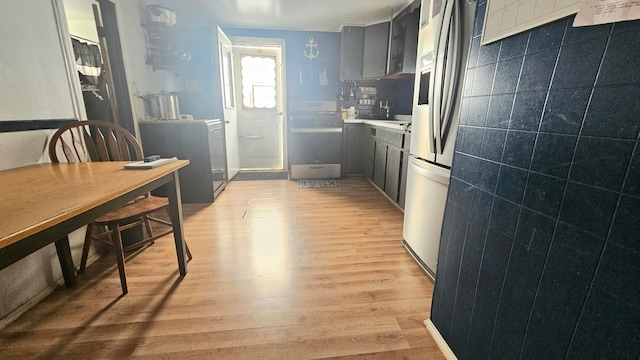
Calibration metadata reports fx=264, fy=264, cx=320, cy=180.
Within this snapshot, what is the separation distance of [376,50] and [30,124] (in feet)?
12.6

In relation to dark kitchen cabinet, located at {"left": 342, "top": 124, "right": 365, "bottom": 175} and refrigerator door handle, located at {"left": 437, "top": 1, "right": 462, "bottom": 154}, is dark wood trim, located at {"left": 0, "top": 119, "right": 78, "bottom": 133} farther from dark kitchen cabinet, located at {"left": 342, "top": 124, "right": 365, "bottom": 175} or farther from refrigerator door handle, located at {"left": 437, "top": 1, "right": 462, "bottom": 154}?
dark kitchen cabinet, located at {"left": 342, "top": 124, "right": 365, "bottom": 175}

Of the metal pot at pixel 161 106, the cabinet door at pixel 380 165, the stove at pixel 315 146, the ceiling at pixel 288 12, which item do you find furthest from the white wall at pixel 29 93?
the cabinet door at pixel 380 165

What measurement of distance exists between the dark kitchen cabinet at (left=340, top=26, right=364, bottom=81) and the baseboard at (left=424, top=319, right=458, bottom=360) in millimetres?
3655

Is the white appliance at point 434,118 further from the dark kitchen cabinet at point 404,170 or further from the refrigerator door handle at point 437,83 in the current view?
the dark kitchen cabinet at point 404,170

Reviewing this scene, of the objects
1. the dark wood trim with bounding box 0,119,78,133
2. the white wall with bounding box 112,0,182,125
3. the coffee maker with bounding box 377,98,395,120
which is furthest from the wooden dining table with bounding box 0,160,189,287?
the coffee maker with bounding box 377,98,395,120

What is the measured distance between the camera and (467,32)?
4.29 feet

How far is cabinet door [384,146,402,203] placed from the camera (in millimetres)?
2908

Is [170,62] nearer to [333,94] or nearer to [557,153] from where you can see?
[333,94]

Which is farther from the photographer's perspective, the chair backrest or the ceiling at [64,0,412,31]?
the ceiling at [64,0,412,31]

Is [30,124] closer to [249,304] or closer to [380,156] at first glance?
[249,304]

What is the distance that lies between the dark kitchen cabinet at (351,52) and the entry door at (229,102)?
172 centimetres

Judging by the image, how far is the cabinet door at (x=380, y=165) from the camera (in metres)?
3.30

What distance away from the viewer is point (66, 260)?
5.10ft

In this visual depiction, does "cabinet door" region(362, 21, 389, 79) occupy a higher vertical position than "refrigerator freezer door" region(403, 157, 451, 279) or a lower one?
higher
